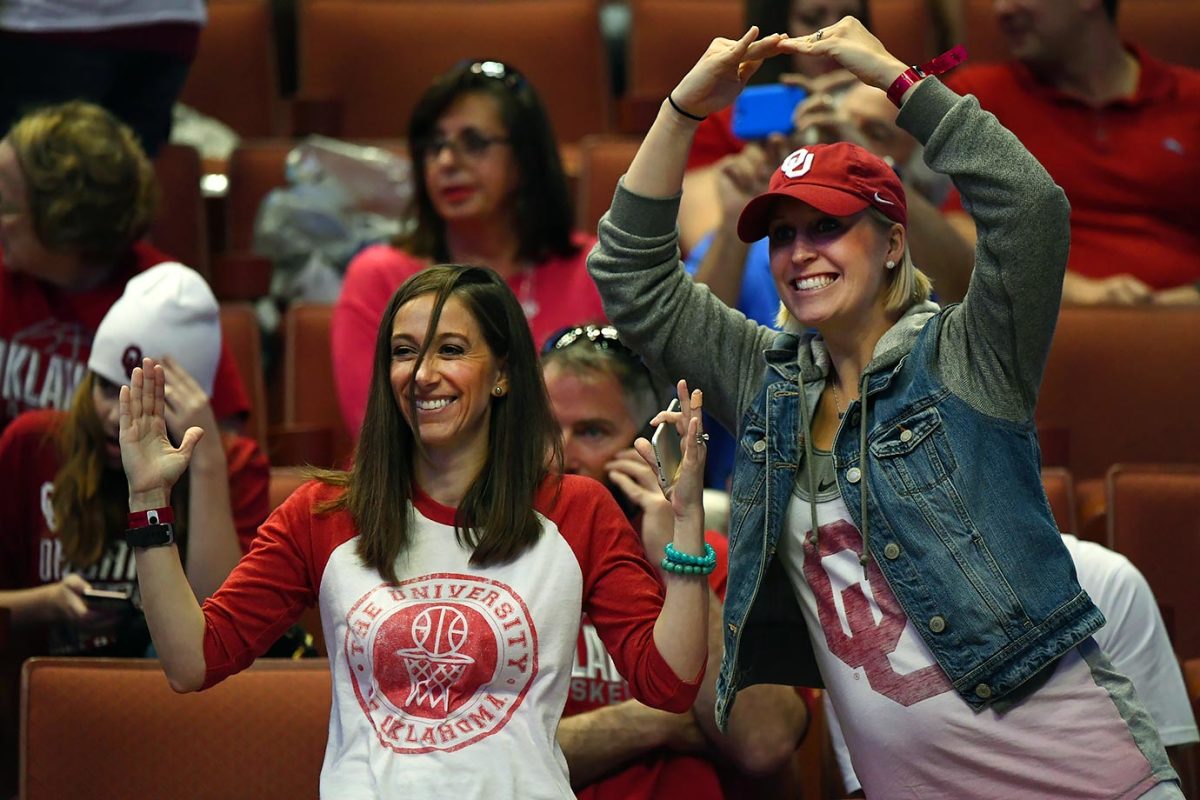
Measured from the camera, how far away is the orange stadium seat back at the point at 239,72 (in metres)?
4.13

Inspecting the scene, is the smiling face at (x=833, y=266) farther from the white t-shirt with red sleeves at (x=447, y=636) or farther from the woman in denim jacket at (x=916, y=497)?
the white t-shirt with red sleeves at (x=447, y=636)

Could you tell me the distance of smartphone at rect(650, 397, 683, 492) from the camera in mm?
1828

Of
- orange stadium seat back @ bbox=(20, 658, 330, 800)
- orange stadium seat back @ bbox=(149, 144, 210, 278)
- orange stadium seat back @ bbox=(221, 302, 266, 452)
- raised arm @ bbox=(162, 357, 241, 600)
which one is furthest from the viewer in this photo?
orange stadium seat back @ bbox=(149, 144, 210, 278)

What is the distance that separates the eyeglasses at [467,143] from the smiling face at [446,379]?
1139mm

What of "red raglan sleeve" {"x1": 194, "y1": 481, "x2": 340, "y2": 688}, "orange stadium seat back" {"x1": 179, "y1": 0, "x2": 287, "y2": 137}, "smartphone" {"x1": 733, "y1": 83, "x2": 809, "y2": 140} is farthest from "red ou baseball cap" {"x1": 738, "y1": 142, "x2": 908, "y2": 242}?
"orange stadium seat back" {"x1": 179, "y1": 0, "x2": 287, "y2": 137}

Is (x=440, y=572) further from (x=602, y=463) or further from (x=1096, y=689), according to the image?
(x=1096, y=689)

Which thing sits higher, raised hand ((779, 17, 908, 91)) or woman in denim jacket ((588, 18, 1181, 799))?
raised hand ((779, 17, 908, 91))

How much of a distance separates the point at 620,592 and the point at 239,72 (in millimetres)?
2705

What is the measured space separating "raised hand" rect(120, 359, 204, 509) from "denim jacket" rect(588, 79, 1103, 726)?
0.62 meters

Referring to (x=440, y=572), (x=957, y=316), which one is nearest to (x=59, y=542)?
(x=440, y=572)

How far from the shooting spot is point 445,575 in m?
1.79

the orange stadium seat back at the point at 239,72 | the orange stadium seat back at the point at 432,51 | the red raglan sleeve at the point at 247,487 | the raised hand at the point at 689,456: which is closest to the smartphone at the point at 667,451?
the raised hand at the point at 689,456

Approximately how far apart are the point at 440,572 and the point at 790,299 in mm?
482

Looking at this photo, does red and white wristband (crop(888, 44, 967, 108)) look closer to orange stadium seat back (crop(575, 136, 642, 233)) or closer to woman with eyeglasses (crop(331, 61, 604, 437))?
woman with eyeglasses (crop(331, 61, 604, 437))
